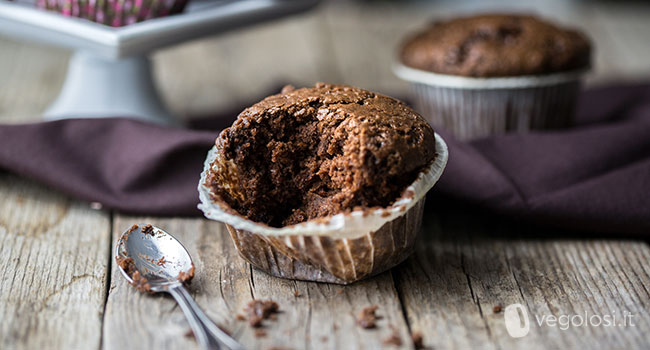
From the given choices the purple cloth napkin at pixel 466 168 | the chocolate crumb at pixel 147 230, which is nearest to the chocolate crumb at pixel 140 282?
the chocolate crumb at pixel 147 230

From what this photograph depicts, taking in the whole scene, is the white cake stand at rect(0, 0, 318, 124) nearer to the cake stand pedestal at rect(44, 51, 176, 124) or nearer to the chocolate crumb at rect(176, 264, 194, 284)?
the cake stand pedestal at rect(44, 51, 176, 124)

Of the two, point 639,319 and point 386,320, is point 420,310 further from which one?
point 639,319

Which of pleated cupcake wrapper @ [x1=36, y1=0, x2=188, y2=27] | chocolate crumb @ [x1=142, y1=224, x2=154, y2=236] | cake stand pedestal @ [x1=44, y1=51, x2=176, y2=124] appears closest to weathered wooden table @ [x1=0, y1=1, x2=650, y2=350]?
chocolate crumb @ [x1=142, y1=224, x2=154, y2=236]

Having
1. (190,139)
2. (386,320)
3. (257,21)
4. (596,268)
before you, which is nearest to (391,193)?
(386,320)

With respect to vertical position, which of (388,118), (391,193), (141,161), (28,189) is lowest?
(28,189)

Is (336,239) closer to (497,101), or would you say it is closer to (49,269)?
(49,269)

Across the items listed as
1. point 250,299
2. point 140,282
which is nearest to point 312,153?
point 250,299
